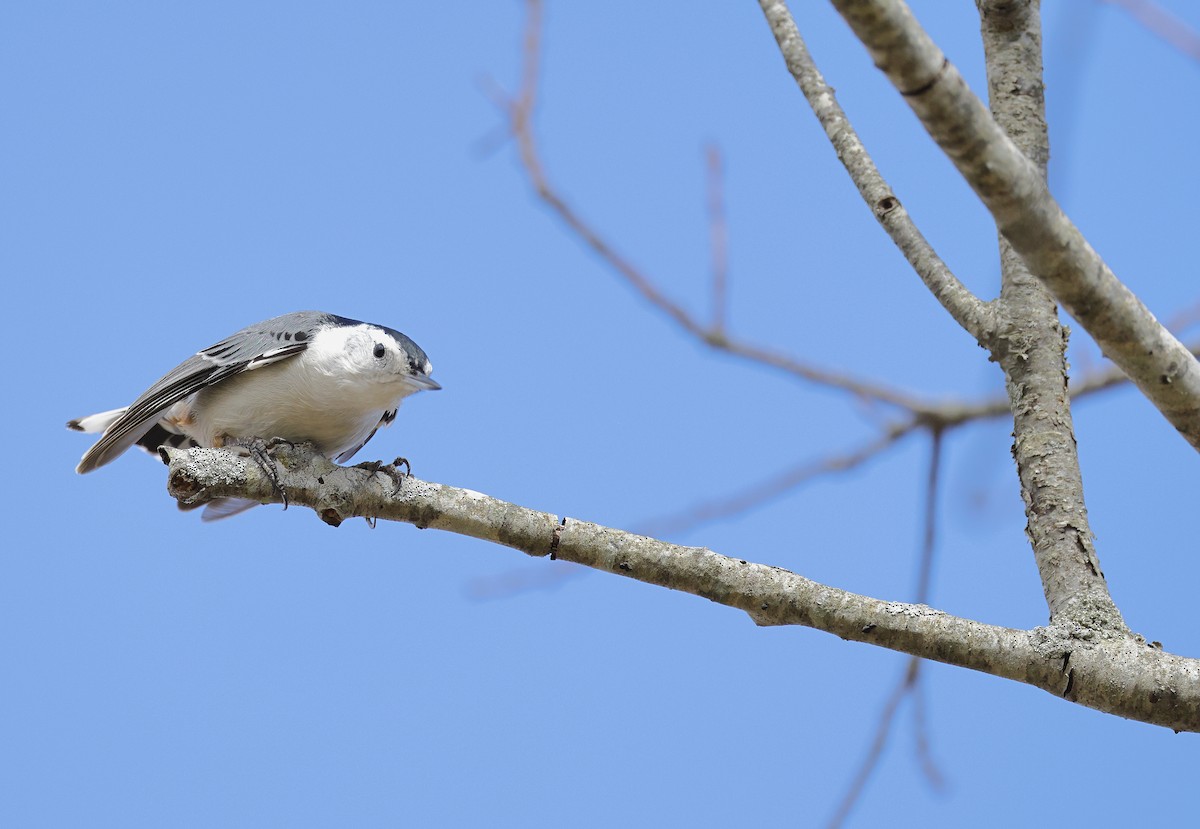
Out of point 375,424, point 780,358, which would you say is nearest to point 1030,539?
point 780,358

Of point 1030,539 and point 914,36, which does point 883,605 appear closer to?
point 1030,539

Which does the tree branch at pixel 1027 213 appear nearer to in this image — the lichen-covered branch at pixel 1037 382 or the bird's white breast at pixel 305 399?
the lichen-covered branch at pixel 1037 382

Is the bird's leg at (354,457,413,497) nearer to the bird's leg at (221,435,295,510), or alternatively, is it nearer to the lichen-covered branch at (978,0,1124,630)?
the bird's leg at (221,435,295,510)

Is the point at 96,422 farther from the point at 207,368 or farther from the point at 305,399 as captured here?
the point at 305,399

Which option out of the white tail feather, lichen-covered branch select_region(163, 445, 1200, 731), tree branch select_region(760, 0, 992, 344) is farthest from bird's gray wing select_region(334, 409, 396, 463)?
tree branch select_region(760, 0, 992, 344)

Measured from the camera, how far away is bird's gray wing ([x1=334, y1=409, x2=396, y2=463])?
10.9ft

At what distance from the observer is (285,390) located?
10.1 feet

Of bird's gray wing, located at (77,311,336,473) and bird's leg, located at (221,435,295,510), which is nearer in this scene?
bird's leg, located at (221,435,295,510)

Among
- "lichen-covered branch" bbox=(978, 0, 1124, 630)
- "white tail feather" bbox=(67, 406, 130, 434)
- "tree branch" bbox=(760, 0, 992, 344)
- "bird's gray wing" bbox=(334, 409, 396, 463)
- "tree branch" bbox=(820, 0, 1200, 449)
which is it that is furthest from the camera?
"white tail feather" bbox=(67, 406, 130, 434)

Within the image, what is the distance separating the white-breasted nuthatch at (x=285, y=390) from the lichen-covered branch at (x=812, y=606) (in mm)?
856

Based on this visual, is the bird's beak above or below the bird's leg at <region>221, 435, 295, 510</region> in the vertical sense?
above

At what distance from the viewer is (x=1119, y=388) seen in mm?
2145

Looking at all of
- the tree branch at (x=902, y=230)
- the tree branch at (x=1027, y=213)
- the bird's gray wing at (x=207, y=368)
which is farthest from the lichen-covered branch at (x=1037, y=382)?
the bird's gray wing at (x=207, y=368)

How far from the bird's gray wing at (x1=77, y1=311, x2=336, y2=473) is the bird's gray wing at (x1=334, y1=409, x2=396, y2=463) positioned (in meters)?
0.33
